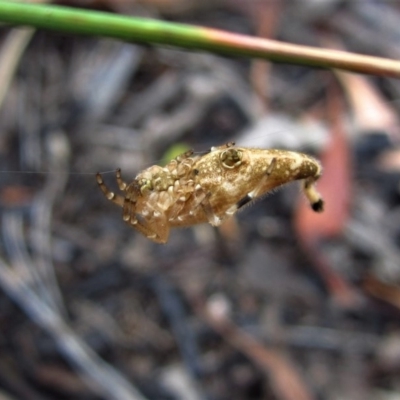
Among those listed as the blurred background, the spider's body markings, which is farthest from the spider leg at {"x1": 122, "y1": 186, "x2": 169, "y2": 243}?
the blurred background

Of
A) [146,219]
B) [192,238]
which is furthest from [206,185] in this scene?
[192,238]

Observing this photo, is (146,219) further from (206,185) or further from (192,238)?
(192,238)

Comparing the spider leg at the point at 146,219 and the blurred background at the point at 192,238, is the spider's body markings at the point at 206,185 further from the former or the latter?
the blurred background at the point at 192,238

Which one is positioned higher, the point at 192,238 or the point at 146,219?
the point at 192,238

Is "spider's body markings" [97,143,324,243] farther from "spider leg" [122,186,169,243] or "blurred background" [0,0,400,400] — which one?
"blurred background" [0,0,400,400]

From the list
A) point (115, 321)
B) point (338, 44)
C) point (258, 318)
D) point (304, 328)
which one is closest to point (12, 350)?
point (115, 321)

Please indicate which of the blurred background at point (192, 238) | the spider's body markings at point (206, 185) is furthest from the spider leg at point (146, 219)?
the blurred background at point (192, 238)

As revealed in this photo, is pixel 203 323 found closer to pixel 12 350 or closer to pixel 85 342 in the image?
pixel 85 342
